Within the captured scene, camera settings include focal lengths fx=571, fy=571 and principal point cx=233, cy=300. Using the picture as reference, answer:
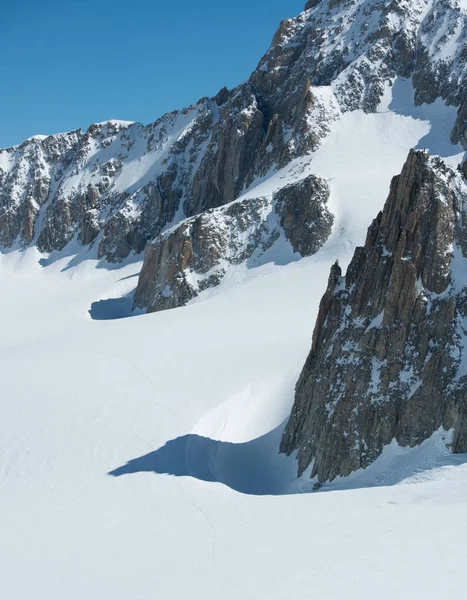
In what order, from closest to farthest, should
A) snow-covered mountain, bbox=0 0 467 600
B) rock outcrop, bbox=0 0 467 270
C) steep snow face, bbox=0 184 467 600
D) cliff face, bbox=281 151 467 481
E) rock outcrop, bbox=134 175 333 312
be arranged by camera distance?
1. steep snow face, bbox=0 184 467 600
2. snow-covered mountain, bbox=0 0 467 600
3. cliff face, bbox=281 151 467 481
4. rock outcrop, bbox=134 175 333 312
5. rock outcrop, bbox=0 0 467 270

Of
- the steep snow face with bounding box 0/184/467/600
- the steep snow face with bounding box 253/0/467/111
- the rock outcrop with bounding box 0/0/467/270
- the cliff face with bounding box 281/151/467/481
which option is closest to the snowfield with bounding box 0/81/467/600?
the steep snow face with bounding box 0/184/467/600

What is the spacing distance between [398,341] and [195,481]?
9.72 meters

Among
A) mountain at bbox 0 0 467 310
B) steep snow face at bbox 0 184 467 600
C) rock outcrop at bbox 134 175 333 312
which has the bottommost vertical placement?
steep snow face at bbox 0 184 467 600

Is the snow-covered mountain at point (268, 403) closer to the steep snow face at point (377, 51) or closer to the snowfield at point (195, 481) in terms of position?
the snowfield at point (195, 481)

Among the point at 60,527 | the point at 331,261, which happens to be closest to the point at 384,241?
the point at 60,527

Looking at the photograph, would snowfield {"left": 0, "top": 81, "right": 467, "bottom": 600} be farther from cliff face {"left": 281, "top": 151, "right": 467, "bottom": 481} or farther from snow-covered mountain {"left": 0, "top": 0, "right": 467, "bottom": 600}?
cliff face {"left": 281, "top": 151, "right": 467, "bottom": 481}

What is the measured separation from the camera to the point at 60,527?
18.0 m

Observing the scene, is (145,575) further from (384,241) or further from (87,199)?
(87,199)

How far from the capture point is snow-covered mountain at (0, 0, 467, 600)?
14.8 m

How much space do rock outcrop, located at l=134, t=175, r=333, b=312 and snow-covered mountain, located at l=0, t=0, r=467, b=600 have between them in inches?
9.1

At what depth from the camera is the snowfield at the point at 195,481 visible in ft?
45.8

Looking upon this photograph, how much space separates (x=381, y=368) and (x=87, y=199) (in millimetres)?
85308

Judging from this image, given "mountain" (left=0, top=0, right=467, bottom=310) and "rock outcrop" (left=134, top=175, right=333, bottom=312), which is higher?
"mountain" (left=0, top=0, right=467, bottom=310)

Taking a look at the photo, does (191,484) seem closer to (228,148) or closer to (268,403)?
(268,403)
